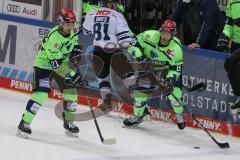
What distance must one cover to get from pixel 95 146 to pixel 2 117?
180 centimetres

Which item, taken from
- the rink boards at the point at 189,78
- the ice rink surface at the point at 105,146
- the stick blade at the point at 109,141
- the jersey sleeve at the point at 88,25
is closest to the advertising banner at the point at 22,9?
the rink boards at the point at 189,78

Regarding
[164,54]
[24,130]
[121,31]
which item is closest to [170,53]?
[164,54]

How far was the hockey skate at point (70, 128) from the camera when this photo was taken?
883 centimetres

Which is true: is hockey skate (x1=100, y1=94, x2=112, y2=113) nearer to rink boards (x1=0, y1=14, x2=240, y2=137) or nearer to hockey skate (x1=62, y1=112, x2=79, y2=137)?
rink boards (x1=0, y1=14, x2=240, y2=137)

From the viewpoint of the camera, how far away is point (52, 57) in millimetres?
8578

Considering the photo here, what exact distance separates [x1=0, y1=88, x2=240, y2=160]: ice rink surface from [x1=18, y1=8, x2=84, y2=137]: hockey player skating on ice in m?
0.20

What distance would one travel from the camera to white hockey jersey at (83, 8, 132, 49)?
958 centimetres

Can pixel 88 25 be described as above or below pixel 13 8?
above

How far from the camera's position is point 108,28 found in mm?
9594

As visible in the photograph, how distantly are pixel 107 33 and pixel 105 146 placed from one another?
176cm

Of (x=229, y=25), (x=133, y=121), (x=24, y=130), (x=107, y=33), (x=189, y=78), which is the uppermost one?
(x=229, y=25)

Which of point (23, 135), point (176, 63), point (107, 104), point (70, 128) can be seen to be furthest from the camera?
point (107, 104)

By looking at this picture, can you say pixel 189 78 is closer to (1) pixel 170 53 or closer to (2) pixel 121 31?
(1) pixel 170 53

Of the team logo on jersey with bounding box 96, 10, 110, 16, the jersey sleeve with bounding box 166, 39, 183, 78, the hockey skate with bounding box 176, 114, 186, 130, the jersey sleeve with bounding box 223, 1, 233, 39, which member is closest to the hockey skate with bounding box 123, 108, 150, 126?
the hockey skate with bounding box 176, 114, 186, 130
